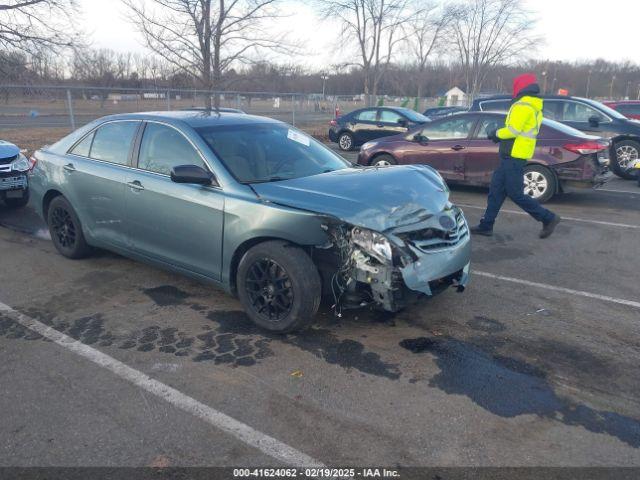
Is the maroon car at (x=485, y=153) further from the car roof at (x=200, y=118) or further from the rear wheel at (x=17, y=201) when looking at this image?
the rear wheel at (x=17, y=201)

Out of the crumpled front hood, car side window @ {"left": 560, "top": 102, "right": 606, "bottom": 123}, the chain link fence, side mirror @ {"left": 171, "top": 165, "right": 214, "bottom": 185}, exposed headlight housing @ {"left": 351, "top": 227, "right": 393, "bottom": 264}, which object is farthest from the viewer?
the chain link fence

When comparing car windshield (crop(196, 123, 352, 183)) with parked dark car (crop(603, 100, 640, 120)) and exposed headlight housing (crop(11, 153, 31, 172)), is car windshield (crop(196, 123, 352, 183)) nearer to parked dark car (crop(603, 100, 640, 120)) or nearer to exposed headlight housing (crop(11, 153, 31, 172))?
exposed headlight housing (crop(11, 153, 31, 172))

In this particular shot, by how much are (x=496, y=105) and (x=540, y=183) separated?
4.23 meters

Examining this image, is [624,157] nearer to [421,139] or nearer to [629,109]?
[629,109]

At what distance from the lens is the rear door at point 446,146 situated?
361 inches

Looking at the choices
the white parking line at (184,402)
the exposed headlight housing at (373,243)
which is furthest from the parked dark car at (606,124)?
the white parking line at (184,402)

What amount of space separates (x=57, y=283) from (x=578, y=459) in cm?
460

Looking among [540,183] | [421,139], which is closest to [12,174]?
[421,139]

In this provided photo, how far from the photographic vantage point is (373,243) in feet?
11.6

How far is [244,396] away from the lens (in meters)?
3.12

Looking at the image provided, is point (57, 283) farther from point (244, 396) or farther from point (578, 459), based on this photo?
point (578, 459)

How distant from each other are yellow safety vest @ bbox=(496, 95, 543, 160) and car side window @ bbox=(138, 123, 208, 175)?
12.7ft

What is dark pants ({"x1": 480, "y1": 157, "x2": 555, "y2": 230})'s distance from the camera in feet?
20.9

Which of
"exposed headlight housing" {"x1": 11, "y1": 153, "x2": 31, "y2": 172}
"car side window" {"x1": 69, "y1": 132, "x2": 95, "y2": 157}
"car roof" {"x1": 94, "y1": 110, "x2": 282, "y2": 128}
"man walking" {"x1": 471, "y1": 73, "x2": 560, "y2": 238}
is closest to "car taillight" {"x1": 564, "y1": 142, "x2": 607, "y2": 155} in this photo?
"man walking" {"x1": 471, "y1": 73, "x2": 560, "y2": 238}
